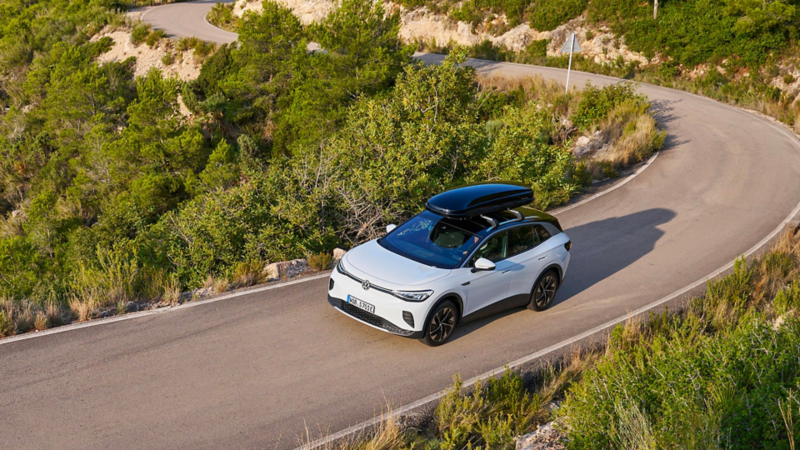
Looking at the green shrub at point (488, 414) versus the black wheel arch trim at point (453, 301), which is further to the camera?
the black wheel arch trim at point (453, 301)

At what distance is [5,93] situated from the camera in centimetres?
4097

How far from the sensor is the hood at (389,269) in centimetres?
774

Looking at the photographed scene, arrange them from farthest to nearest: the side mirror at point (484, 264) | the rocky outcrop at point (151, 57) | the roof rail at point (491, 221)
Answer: the rocky outcrop at point (151, 57), the roof rail at point (491, 221), the side mirror at point (484, 264)

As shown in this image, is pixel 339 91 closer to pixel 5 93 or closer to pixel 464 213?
pixel 464 213

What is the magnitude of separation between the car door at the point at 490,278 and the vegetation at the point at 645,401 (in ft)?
4.08

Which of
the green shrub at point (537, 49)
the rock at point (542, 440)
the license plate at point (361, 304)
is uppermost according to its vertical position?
the green shrub at point (537, 49)

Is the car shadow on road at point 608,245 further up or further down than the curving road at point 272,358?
further down

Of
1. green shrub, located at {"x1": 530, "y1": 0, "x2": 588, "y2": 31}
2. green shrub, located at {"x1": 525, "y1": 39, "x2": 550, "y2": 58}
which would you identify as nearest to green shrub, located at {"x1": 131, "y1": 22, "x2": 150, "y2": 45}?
green shrub, located at {"x1": 525, "y1": 39, "x2": 550, "y2": 58}

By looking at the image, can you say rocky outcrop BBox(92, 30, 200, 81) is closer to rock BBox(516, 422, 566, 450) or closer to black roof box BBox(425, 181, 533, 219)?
black roof box BBox(425, 181, 533, 219)

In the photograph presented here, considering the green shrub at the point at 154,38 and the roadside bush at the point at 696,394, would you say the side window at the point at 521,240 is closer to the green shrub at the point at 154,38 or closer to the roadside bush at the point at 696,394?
the roadside bush at the point at 696,394

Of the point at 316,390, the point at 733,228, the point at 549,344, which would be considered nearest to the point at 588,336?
the point at 549,344


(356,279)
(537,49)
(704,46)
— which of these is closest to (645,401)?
(356,279)

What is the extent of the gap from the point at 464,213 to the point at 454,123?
9.57m

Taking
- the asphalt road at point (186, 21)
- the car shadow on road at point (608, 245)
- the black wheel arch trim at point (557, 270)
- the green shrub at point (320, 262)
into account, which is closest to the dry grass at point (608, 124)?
the car shadow on road at point (608, 245)
